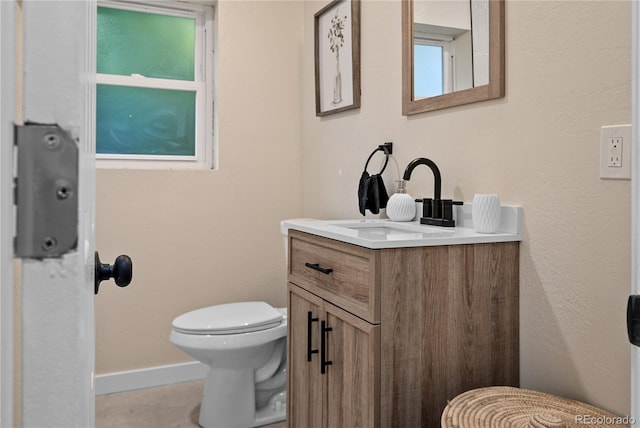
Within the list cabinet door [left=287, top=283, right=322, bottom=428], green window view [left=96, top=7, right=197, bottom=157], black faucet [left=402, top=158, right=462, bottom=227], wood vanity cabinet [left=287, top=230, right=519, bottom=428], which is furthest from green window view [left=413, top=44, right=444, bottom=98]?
green window view [left=96, top=7, right=197, bottom=157]

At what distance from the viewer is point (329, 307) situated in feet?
5.07

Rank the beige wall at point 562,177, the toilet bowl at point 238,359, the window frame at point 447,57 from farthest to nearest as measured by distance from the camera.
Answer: the toilet bowl at point 238,359 → the window frame at point 447,57 → the beige wall at point 562,177

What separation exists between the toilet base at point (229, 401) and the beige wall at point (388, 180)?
59 centimetres

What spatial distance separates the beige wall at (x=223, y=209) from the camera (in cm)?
256

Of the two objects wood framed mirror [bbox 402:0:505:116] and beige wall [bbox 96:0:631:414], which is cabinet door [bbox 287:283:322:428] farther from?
wood framed mirror [bbox 402:0:505:116]

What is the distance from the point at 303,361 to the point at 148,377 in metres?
1.23

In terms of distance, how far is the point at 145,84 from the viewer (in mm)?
2658

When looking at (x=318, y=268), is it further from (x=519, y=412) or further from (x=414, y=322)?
(x=519, y=412)

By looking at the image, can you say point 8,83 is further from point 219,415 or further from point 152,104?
point 152,104

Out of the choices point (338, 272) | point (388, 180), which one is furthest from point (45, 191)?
point (388, 180)

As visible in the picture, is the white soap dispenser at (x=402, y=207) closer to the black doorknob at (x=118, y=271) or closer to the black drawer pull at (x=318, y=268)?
the black drawer pull at (x=318, y=268)

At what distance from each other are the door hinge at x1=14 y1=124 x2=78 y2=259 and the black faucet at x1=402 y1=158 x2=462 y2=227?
1.40m

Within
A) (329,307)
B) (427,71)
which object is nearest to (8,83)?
(329,307)

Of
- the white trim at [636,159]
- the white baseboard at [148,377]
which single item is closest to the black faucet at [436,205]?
the white trim at [636,159]
